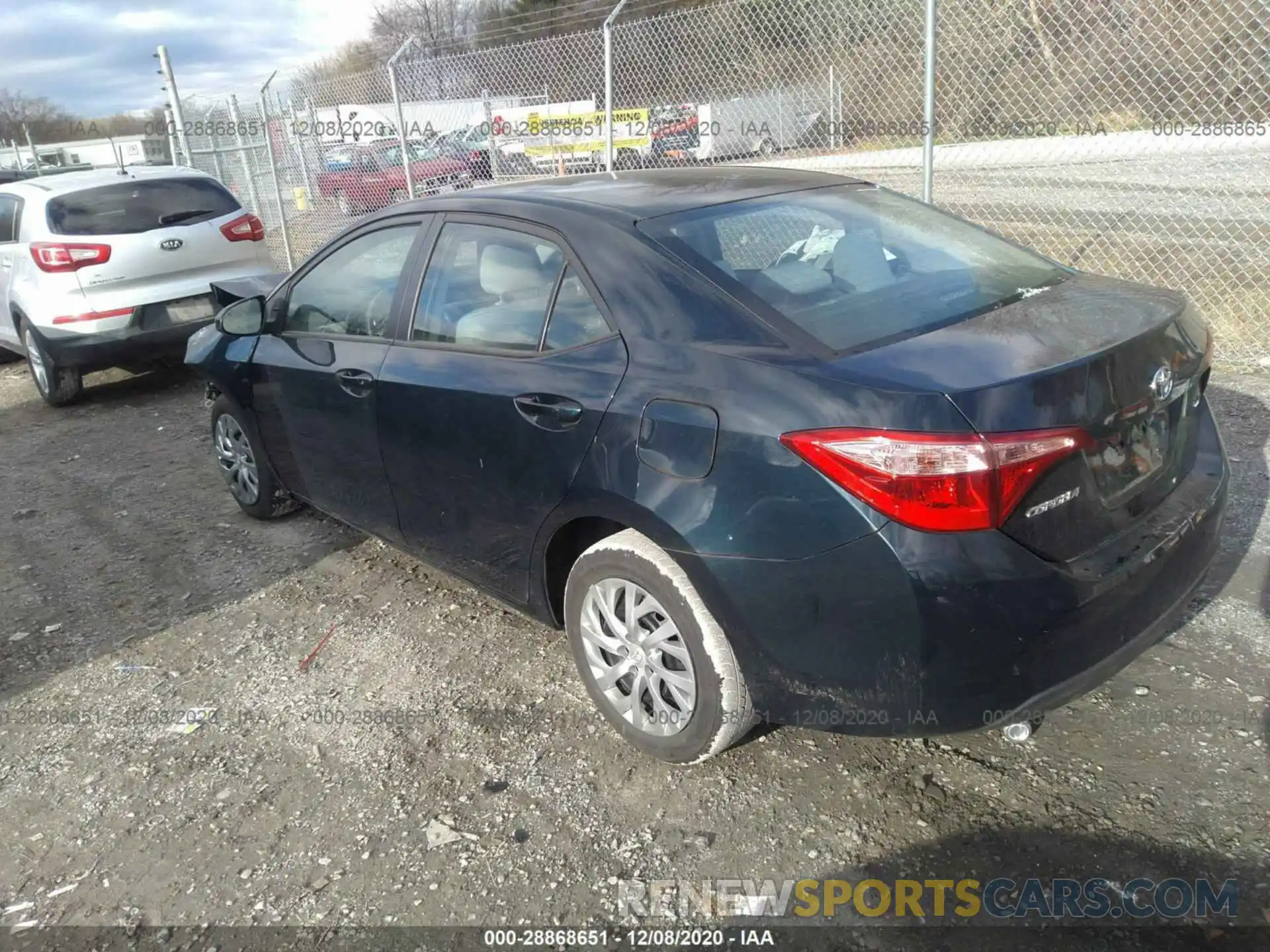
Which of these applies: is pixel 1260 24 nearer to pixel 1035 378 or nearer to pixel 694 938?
pixel 1035 378

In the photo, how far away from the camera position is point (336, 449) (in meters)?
3.90

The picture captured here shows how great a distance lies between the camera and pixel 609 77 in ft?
24.1

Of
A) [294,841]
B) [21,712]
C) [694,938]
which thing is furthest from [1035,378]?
[21,712]

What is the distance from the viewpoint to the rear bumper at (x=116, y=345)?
7277 millimetres

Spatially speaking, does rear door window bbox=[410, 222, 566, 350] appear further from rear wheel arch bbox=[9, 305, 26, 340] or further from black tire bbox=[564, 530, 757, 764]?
rear wheel arch bbox=[9, 305, 26, 340]

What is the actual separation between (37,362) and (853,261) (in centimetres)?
741

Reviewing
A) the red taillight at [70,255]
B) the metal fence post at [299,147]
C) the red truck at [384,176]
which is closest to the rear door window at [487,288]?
the red taillight at [70,255]

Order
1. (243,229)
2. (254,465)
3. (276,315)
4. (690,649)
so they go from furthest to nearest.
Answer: (243,229)
(254,465)
(276,315)
(690,649)

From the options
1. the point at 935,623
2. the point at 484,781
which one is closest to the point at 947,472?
the point at 935,623

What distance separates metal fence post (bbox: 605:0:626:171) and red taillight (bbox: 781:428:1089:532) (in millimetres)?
5684

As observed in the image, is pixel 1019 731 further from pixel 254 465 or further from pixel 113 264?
pixel 113 264

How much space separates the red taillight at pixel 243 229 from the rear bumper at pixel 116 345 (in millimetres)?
789

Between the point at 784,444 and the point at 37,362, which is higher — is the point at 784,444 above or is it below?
above

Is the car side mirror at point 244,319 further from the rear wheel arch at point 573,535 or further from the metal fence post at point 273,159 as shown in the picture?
the metal fence post at point 273,159
